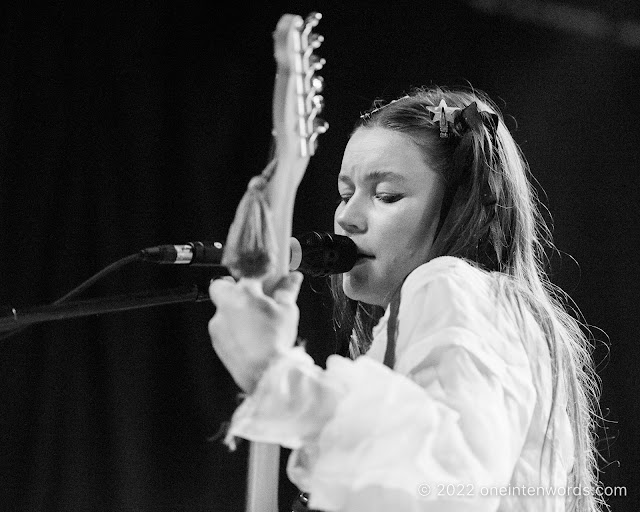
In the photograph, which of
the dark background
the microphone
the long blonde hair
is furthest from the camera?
the dark background

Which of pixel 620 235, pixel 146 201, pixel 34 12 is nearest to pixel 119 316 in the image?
pixel 146 201

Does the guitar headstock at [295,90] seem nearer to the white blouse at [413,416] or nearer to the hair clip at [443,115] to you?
the white blouse at [413,416]

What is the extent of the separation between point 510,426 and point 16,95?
1461 millimetres

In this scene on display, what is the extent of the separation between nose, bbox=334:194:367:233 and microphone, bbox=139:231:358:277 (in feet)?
0.06

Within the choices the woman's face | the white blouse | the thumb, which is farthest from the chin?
the thumb

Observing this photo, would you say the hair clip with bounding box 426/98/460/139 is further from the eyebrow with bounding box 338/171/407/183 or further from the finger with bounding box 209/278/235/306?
the finger with bounding box 209/278/235/306

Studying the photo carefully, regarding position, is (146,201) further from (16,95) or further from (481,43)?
(481,43)

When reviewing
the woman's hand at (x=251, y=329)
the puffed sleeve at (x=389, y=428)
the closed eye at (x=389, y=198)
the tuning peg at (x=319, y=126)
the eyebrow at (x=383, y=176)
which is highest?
the tuning peg at (x=319, y=126)

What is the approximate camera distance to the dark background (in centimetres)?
175

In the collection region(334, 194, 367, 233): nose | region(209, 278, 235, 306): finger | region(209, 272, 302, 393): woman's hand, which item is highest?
region(334, 194, 367, 233): nose

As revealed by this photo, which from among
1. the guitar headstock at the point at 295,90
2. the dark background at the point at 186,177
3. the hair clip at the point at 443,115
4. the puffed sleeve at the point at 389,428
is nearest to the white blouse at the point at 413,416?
the puffed sleeve at the point at 389,428

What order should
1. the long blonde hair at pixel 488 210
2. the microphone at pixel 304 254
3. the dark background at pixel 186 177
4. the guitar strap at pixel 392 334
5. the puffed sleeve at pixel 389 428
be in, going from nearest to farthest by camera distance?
the puffed sleeve at pixel 389 428 < the guitar strap at pixel 392 334 < the microphone at pixel 304 254 < the long blonde hair at pixel 488 210 < the dark background at pixel 186 177

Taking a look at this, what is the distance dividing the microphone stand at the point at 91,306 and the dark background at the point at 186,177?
0.88m

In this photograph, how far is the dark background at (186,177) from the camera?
1.75m
